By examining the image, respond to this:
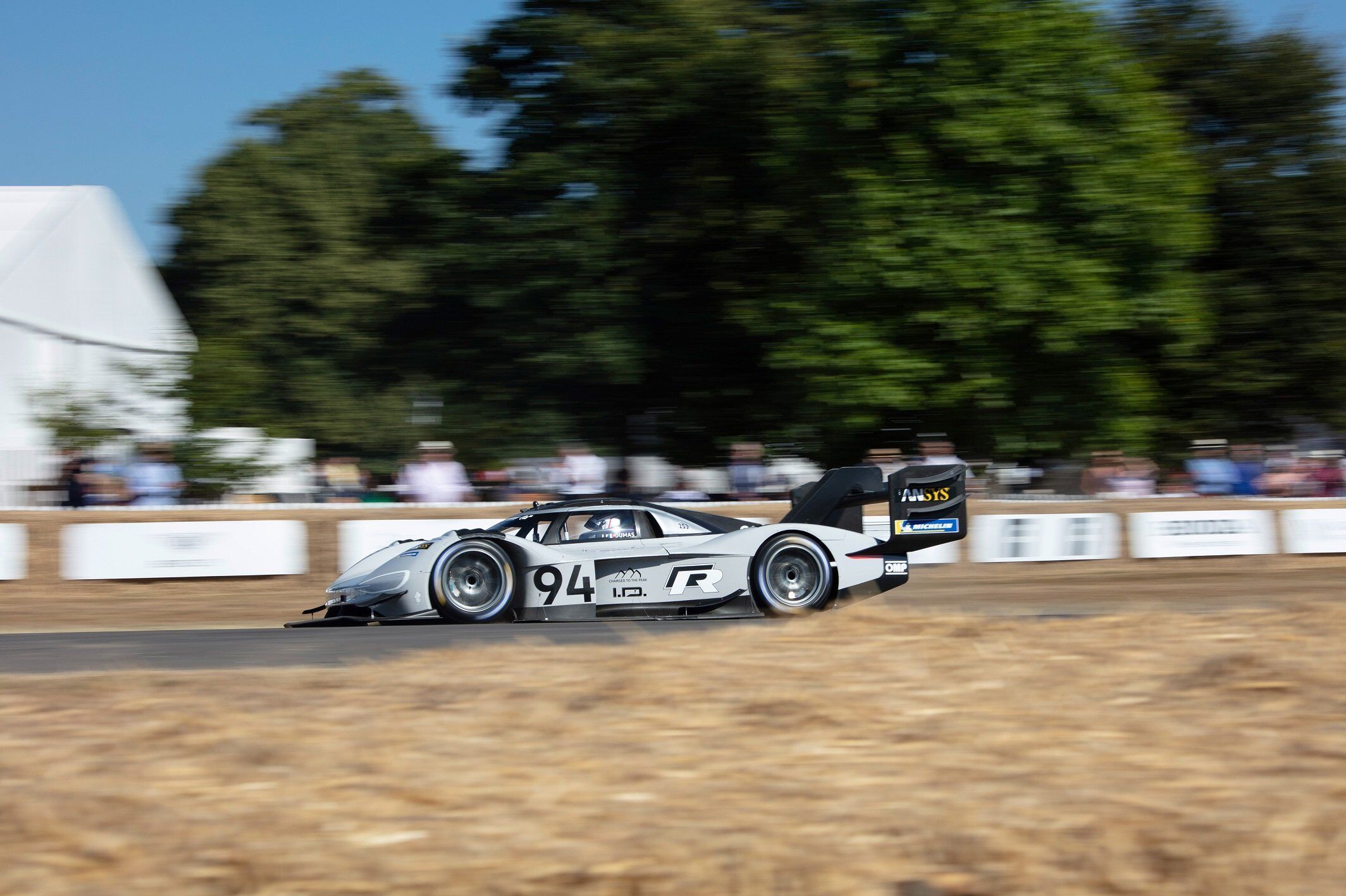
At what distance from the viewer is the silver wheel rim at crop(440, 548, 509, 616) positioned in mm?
10625

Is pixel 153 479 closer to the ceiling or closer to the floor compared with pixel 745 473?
closer to the ceiling

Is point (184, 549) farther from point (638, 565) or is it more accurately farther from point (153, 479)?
point (638, 565)

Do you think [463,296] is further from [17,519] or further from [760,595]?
[760,595]

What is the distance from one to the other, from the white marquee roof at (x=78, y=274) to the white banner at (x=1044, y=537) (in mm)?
13922

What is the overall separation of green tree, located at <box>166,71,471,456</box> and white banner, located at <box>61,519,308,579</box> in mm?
11787

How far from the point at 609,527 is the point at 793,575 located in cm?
158

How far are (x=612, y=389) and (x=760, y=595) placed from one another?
1406cm

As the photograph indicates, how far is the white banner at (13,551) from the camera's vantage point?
1386 cm

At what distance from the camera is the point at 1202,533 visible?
1523 centimetres

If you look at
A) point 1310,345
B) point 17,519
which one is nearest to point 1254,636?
point 17,519

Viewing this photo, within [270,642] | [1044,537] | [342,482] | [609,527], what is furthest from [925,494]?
[342,482]

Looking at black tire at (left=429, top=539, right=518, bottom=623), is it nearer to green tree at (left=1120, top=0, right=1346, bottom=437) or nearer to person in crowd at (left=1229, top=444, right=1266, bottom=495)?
person in crowd at (left=1229, top=444, right=1266, bottom=495)

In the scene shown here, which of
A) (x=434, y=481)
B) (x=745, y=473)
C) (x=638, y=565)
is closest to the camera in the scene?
(x=638, y=565)

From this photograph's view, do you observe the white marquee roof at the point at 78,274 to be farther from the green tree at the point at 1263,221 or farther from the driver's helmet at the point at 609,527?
the green tree at the point at 1263,221
